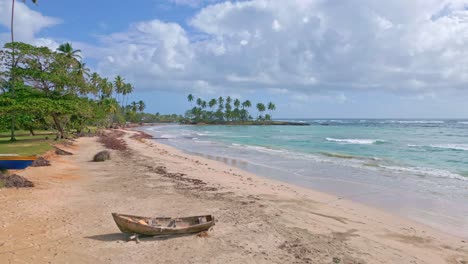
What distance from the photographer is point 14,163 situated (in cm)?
1507

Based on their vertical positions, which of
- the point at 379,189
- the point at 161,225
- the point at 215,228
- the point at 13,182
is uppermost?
the point at 13,182

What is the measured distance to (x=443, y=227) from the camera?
9.48 metres

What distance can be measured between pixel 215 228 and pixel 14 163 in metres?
11.6

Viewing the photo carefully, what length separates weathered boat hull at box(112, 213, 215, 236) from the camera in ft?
24.9

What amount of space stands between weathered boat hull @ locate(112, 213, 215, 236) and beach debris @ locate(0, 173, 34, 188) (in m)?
7.37

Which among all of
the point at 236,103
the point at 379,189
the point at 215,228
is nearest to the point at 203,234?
the point at 215,228

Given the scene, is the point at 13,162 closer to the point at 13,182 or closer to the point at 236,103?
the point at 13,182

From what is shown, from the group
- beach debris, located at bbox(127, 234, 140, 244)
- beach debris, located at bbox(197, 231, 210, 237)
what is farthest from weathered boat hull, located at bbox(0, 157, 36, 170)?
beach debris, located at bbox(197, 231, 210, 237)

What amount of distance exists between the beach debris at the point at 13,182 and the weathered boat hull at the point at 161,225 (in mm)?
7365

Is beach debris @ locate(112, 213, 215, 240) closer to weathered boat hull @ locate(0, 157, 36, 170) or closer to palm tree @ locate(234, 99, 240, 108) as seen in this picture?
weathered boat hull @ locate(0, 157, 36, 170)

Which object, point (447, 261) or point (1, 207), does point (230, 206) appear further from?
point (1, 207)

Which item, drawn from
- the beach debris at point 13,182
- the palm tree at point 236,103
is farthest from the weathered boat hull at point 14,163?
the palm tree at point 236,103

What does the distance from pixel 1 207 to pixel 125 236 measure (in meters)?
→ 4.90

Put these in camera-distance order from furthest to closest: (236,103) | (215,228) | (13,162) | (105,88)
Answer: (236,103), (105,88), (13,162), (215,228)
